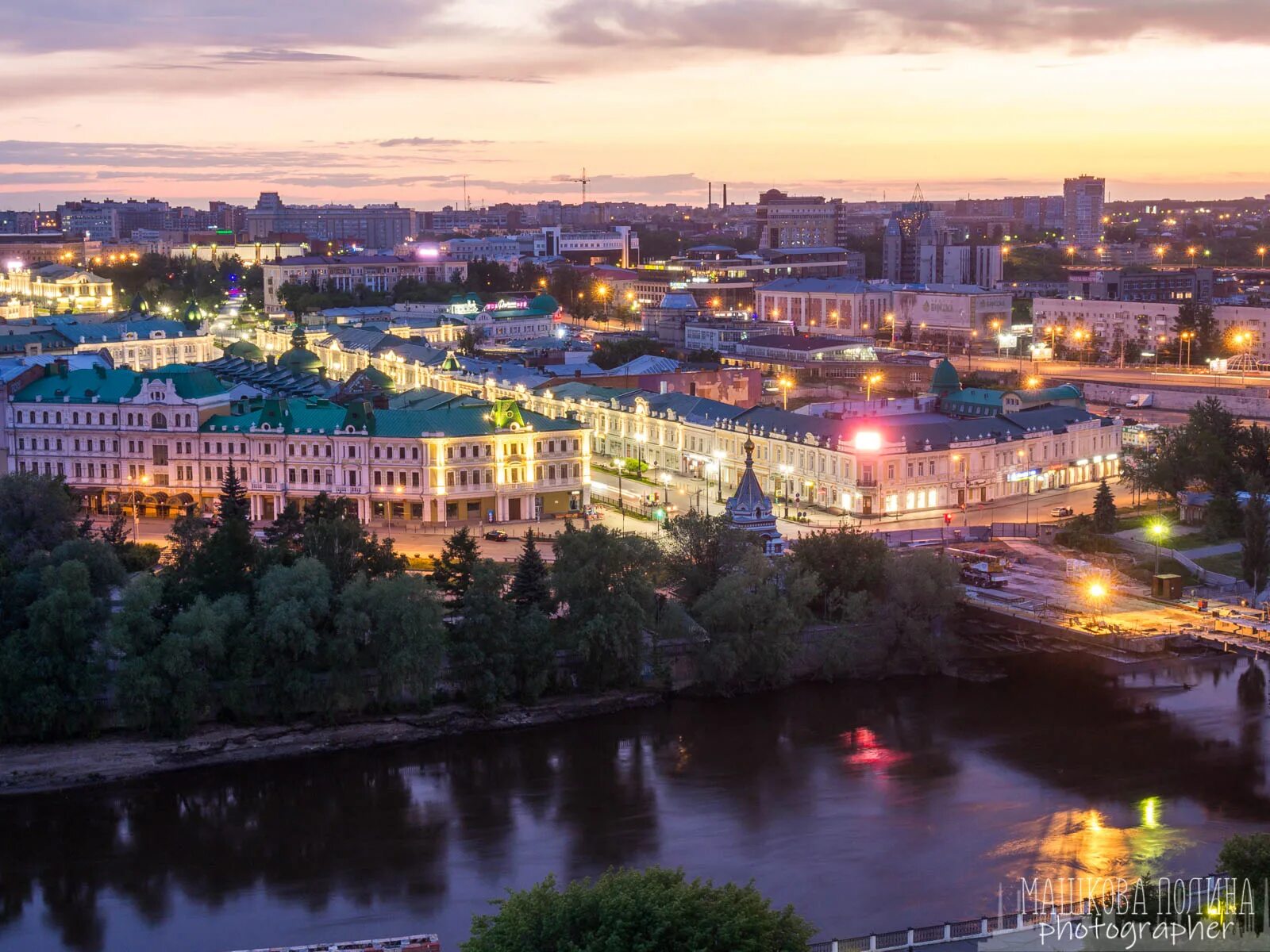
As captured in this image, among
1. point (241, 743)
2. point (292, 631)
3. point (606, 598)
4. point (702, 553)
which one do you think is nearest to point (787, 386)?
point (702, 553)

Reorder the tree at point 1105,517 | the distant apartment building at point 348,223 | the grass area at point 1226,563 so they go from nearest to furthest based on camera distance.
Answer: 1. the grass area at point 1226,563
2. the tree at point 1105,517
3. the distant apartment building at point 348,223

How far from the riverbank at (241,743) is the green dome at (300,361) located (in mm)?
21402

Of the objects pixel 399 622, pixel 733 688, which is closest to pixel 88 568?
pixel 399 622

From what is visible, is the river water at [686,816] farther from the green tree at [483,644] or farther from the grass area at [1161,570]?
the grass area at [1161,570]

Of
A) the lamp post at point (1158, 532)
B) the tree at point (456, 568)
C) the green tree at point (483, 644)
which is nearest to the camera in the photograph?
the green tree at point (483, 644)

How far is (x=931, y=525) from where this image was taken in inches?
1211

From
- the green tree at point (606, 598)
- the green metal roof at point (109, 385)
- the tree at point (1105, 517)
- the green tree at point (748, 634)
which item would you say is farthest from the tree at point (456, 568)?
the tree at point (1105, 517)

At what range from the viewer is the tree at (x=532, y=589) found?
22844 millimetres

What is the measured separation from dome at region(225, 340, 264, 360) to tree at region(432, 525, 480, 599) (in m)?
24.7

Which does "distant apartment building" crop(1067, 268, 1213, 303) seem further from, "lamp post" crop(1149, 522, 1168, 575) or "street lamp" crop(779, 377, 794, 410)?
"lamp post" crop(1149, 522, 1168, 575)

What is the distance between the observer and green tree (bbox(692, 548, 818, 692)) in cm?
2245

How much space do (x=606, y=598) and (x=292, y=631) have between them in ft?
13.6

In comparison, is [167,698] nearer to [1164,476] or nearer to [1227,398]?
[1164,476]

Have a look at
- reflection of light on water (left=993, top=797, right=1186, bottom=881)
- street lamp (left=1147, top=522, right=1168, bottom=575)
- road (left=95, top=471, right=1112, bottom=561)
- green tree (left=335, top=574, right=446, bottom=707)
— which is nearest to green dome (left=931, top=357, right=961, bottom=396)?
road (left=95, top=471, right=1112, bottom=561)
